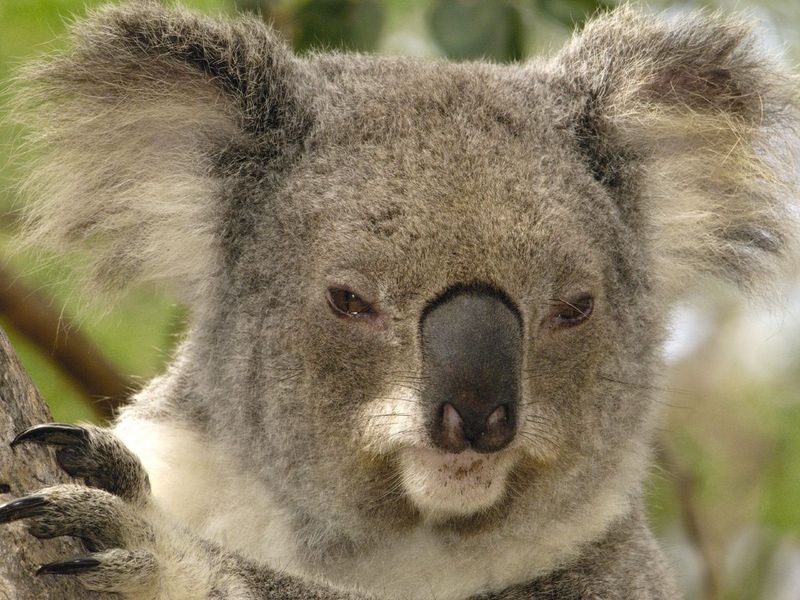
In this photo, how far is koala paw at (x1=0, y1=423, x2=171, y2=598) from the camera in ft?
6.88

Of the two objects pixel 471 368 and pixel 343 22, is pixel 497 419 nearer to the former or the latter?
pixel 471 368

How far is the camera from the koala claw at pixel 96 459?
7.32ft

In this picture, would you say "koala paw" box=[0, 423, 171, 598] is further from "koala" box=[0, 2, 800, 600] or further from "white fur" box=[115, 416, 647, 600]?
"white fur" box=[115, 416, 647, 600]

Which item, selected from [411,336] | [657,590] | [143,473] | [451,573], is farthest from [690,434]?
[143,473]

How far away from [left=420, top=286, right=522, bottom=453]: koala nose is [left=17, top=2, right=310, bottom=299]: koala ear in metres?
0.80

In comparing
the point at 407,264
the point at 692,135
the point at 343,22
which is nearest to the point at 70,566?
the point at 407,264

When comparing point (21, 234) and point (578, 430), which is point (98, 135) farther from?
point (578, 430)

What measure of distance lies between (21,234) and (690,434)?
14.3 ft

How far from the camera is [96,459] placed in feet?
7.73

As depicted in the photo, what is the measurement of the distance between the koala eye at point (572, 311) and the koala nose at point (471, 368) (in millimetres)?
147

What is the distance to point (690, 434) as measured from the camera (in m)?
6.59

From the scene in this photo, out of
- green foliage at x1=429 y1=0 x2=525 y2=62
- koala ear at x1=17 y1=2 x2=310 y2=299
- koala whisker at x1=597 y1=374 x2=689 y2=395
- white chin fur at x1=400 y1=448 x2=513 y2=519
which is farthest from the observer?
green foliage at x1=429 y1=0 x2=525 y2=62

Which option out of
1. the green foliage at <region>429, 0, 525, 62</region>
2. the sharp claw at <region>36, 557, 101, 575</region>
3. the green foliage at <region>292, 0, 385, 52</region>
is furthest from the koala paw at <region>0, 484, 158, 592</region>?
the green foliage at <region>292, 0, 385, 52</region>

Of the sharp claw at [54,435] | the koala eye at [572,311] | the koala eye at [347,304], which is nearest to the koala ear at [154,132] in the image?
the koala eye at [347,304]
